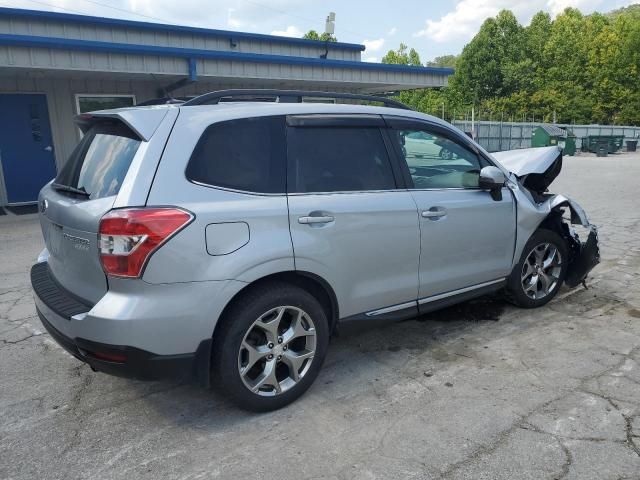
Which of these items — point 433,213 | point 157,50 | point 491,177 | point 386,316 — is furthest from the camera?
point 157,50

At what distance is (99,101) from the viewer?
11.9 metres

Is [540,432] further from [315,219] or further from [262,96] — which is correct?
[262,96]

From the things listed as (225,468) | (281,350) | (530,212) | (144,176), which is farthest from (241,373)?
(530,212)

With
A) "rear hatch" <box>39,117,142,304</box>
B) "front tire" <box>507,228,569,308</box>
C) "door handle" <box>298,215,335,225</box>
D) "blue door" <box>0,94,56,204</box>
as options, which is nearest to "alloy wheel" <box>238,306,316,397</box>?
"door handle" <box>298,215,335,225</box>

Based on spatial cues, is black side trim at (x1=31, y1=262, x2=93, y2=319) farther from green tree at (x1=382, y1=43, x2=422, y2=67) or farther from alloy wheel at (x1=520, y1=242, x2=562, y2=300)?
green tree at (x1=382, y1=43, x2=422, y2=67)

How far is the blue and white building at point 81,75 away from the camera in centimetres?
966

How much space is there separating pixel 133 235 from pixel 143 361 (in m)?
0.63

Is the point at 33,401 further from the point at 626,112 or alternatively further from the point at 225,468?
the point at 626,112

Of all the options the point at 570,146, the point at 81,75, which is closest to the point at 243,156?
the point at 81,75

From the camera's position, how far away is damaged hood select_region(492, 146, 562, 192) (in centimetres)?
481

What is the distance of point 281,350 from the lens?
9.92ft

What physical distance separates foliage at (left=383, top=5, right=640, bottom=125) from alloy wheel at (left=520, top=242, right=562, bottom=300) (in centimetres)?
4350

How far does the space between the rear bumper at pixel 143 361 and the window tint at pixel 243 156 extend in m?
0.88

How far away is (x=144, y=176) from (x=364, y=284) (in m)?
1.52
